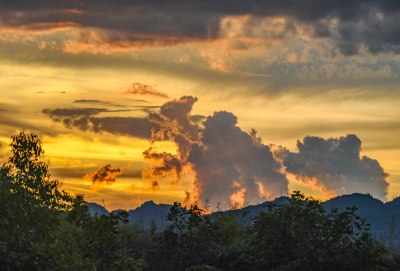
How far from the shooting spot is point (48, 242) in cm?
3556

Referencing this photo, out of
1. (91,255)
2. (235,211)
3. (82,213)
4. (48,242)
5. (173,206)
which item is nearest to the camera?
(48,242)

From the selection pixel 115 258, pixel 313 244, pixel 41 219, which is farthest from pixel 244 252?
pixel 41 219

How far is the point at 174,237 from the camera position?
48.6 metres

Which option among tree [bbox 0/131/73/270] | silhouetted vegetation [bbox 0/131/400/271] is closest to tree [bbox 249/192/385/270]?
silhouetted vegetation [bbox 0/131/400/271]

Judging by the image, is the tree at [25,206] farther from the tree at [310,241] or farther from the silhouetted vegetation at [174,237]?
the tree at [310,241]

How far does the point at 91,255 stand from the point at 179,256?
9.97 metres

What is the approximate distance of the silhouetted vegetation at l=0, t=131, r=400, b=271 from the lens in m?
35.8

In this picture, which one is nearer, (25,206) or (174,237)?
(25,206)

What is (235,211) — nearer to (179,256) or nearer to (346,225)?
(179,256)

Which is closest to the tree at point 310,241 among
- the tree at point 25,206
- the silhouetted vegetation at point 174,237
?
the silhouetted vegetation at point 174,237

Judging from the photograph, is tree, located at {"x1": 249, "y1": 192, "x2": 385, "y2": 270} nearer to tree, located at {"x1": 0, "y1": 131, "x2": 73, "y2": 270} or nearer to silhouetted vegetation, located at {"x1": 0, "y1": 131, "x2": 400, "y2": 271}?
silhouetted vegetation, located at {"x1": 0, "y1": 131, "x2": 400, "y2": 271}

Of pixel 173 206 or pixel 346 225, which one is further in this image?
pixel 173 206

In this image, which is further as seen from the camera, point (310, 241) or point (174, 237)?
point (174, 237)

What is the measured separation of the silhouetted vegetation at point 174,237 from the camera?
1410 inches
